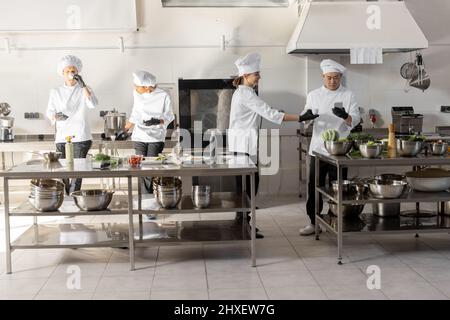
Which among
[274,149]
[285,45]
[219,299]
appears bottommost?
[219,299]

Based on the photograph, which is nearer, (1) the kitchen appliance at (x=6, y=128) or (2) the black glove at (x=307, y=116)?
(2) the black glove at (x=307, y=116)

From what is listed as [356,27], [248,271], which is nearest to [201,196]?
[248,271]

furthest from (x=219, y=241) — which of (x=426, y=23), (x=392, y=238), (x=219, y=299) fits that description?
(x=426, y=23)

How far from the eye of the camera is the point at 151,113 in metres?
5.95

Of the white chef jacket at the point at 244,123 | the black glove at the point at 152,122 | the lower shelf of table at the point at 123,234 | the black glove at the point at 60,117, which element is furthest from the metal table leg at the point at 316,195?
Answer: the black glove at the point at 60,117

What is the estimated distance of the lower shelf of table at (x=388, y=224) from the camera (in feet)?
15.3

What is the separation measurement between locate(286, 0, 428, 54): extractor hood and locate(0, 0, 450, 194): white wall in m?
0.55

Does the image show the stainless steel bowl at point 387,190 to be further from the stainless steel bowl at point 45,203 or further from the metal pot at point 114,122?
the metal pot at point 114,122

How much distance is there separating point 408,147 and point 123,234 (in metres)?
2.22

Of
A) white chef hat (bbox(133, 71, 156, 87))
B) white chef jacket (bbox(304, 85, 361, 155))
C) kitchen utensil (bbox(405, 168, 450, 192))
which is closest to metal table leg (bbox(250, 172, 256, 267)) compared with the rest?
white chef jacket (bbox(304, 85, 361, 155))

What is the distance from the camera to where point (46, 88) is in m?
7.18

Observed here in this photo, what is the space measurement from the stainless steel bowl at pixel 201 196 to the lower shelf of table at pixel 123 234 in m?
0.26

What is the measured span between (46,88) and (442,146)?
4.49 m

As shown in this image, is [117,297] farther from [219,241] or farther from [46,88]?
[46,88]
